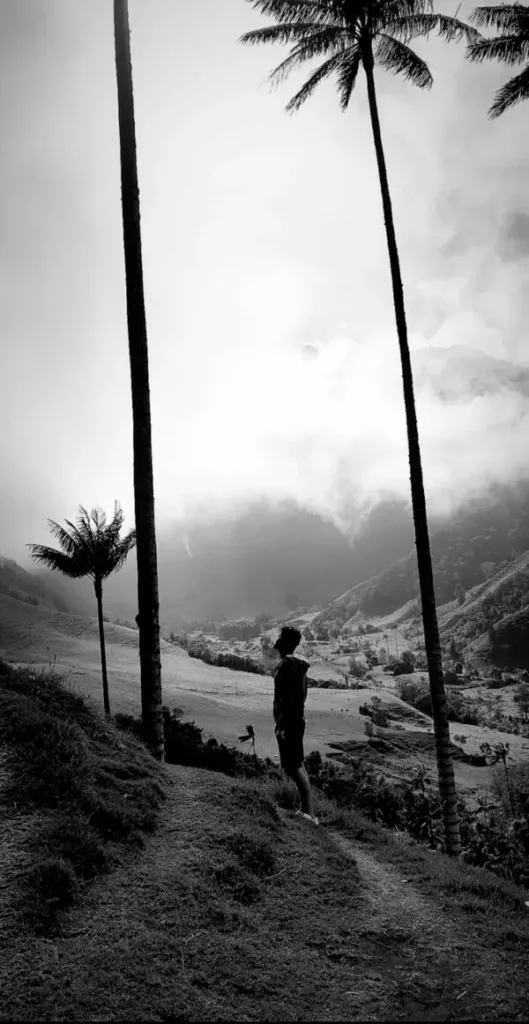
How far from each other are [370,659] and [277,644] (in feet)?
475

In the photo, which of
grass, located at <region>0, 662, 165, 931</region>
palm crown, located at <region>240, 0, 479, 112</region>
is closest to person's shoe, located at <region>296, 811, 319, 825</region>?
grass, located at <region>0, 662, 165, 931</region>

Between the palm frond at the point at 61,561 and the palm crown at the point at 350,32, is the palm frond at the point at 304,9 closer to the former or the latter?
the palm crown at the point at 350,32

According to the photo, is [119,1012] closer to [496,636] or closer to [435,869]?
[435,869]

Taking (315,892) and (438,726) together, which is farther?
(438,726)

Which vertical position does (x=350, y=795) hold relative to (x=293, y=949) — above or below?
below

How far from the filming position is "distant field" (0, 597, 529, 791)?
24.5 metres

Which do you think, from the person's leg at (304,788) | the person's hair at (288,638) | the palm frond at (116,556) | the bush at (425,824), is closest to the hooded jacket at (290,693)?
the person's hair at (288,638)

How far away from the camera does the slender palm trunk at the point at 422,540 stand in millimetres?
9422

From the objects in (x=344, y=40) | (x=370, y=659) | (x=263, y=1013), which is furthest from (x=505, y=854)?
(x=370, y=659)

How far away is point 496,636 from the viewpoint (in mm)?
187750

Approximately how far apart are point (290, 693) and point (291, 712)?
211mm

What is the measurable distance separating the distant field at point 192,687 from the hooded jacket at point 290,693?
5.99 metres

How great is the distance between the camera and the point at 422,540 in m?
10.7

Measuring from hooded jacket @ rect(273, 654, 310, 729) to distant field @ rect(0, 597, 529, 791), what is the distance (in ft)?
19.6
